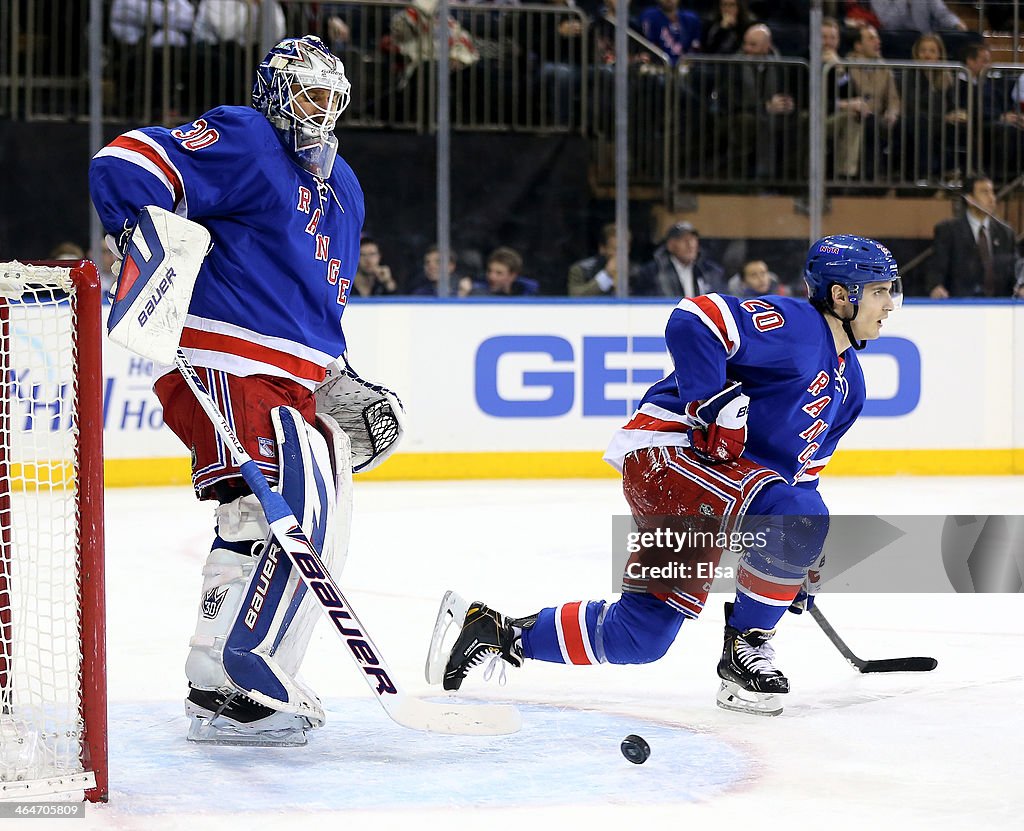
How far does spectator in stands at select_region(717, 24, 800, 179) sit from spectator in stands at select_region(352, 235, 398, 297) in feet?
5.92

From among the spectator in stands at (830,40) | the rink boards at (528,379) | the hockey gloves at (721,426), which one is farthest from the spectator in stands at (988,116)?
the hockey gloves at (721,426)

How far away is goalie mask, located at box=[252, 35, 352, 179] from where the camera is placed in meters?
2.52

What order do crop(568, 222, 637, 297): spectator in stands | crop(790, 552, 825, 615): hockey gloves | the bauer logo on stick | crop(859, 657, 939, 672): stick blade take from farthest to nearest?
crop(568, 222, 637, 297): spectator in stands, crop(859, 657, 939, 672): stick blade, crop(790, 552, 825, 615): hockey gloves, the bauer logo on stick

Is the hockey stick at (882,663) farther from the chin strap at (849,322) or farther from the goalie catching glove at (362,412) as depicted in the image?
the goalie catching glove at (362,412)

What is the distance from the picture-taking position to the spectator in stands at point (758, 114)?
24.7 ft

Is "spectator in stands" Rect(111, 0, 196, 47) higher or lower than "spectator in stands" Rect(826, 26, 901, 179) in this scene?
higher

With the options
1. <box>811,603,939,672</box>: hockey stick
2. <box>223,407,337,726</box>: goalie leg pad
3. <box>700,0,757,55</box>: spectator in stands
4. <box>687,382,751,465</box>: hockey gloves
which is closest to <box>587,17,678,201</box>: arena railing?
<box>700,0,757,55</box>: spectator in stands

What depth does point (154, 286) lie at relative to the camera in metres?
2.28

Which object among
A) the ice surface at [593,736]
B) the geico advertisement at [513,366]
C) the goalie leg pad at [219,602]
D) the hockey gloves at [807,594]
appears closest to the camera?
the ice surface at [593,736]

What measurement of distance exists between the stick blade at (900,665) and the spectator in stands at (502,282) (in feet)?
13.4

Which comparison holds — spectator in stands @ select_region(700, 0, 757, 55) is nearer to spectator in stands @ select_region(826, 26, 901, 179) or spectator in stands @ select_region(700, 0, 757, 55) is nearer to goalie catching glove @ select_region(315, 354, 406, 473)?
spectator in stands @ select_region(826, 26, 901, 179)

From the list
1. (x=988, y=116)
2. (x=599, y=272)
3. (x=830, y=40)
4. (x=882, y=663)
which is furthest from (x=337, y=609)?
(x=988, y=116)

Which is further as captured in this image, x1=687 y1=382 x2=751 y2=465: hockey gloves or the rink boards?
the rink boards

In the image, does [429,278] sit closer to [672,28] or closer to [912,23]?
[672,28]
